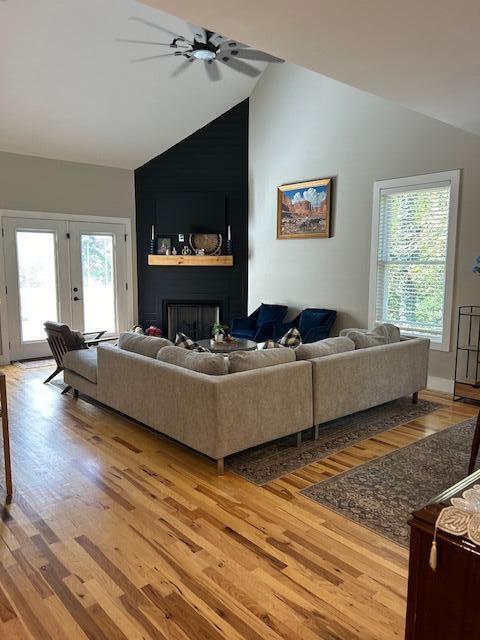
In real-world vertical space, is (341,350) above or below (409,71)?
below

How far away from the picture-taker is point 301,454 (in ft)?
12.1

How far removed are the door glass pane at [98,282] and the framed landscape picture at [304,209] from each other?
285 centimetres

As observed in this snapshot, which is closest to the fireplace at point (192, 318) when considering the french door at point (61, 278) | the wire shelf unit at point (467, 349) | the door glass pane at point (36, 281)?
the french door at point (61, 278)

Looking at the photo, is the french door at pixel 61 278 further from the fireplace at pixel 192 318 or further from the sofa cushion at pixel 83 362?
the sofa cushion at pixel 83 362

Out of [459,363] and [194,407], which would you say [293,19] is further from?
[459,363]

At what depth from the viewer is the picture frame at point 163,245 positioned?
7.88 metres

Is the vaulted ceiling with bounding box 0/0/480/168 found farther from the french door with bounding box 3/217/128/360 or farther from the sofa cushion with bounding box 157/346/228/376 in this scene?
the sofa cushion with bounding box 157/346/228/376

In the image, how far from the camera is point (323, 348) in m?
4.01

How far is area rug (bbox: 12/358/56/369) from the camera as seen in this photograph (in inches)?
262

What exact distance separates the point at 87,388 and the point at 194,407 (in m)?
1.83

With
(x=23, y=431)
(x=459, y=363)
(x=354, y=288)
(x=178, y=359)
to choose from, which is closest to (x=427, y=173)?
(x=354, y=288)

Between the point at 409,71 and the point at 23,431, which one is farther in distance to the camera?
the point at 23,431

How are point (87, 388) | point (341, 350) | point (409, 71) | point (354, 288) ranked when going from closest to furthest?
point (409, 71)
point (341, 350)
point (87, 388)
point (354, 288)

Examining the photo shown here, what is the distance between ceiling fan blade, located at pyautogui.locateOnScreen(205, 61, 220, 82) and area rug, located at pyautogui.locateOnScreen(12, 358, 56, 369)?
448 centimetres
